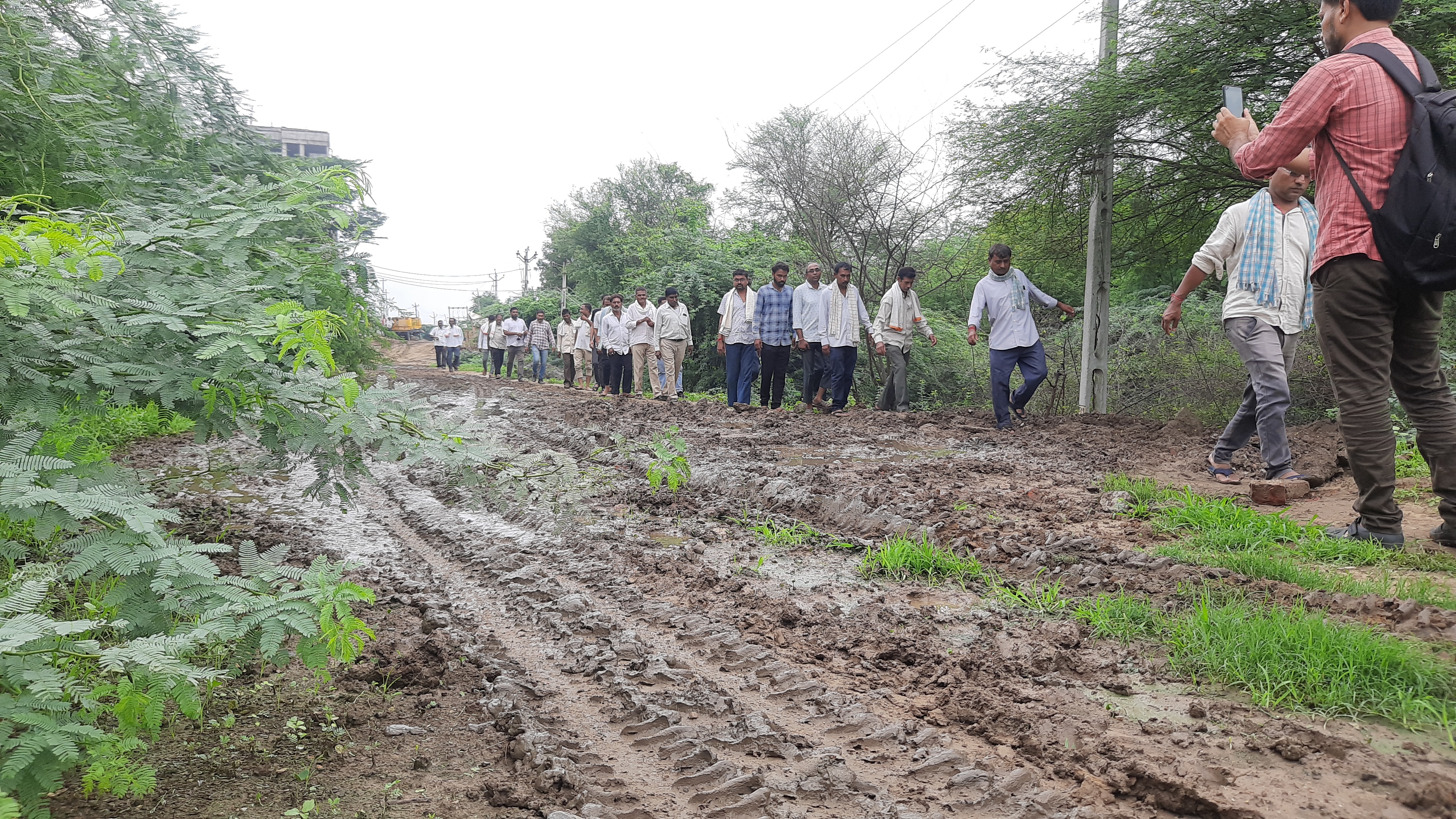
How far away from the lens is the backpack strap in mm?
3314

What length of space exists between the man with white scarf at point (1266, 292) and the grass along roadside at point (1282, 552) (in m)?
0.66

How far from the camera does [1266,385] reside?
5.00 meters

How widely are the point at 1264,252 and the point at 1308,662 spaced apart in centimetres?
347

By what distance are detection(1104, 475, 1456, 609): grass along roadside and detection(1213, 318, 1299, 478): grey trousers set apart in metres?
0.51

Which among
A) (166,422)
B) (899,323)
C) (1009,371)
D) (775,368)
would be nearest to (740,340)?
A: (775,368)

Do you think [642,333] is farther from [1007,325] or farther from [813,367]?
[1007,325]

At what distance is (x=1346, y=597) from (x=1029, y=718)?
1.46 metres

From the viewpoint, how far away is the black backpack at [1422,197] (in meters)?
3.18

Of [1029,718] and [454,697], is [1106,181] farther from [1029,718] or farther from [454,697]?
[454,697]

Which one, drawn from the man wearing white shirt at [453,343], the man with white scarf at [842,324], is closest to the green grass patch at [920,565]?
the man with white scarf at [842,324]

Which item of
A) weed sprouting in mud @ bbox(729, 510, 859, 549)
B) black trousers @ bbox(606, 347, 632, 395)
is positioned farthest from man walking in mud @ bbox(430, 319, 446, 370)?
weed sprouting in mud @ bbox(729, 510, 859, 549)

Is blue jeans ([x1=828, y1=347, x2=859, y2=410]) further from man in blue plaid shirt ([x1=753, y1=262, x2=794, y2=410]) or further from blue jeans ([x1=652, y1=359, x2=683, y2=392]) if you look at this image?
blue jeans ([x1=652, y1=359, x2=683, y2=392])

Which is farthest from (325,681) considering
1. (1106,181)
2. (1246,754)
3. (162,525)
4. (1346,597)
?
(1106,181)

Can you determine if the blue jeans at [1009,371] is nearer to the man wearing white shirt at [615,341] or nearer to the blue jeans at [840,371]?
the blue jeans at [840,371]
